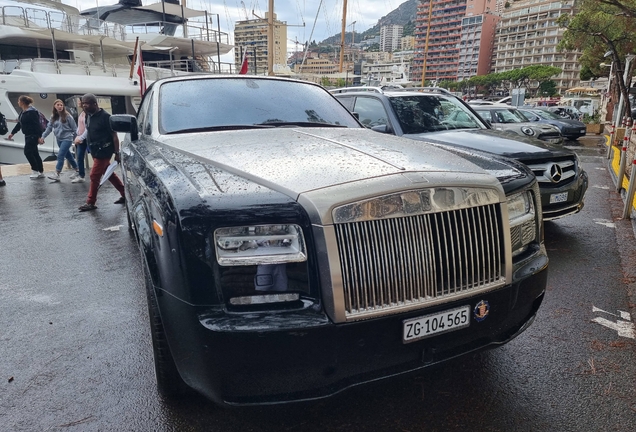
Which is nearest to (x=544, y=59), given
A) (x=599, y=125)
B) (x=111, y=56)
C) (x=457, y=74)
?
(x=457, y=74)

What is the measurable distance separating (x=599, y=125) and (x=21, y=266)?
29259mm

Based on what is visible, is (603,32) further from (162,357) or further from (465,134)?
(162,357)

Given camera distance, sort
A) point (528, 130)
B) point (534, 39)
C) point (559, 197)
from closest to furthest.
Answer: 1. point (559, 197)
2. point (528, 130)
3. point (534, 39)

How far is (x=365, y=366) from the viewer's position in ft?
6.18

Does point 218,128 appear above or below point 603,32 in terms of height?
below

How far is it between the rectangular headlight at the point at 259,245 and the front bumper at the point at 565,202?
14.2 ft

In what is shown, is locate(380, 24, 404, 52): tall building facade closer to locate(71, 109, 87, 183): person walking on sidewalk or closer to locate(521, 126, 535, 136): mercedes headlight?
locate(521, 126, 535, 136): mercedes headlight

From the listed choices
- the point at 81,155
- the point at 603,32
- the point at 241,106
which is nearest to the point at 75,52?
the point at 81,155

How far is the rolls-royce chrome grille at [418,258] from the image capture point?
5.99 feet

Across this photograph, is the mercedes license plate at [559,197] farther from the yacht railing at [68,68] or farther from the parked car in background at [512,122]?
the yacht railing at [68,68]

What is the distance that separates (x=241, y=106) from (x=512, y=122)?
11454mm

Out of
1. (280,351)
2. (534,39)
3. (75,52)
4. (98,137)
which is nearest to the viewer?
(280,351)

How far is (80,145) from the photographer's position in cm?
904

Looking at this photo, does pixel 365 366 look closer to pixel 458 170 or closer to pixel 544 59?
pixel 458 170
